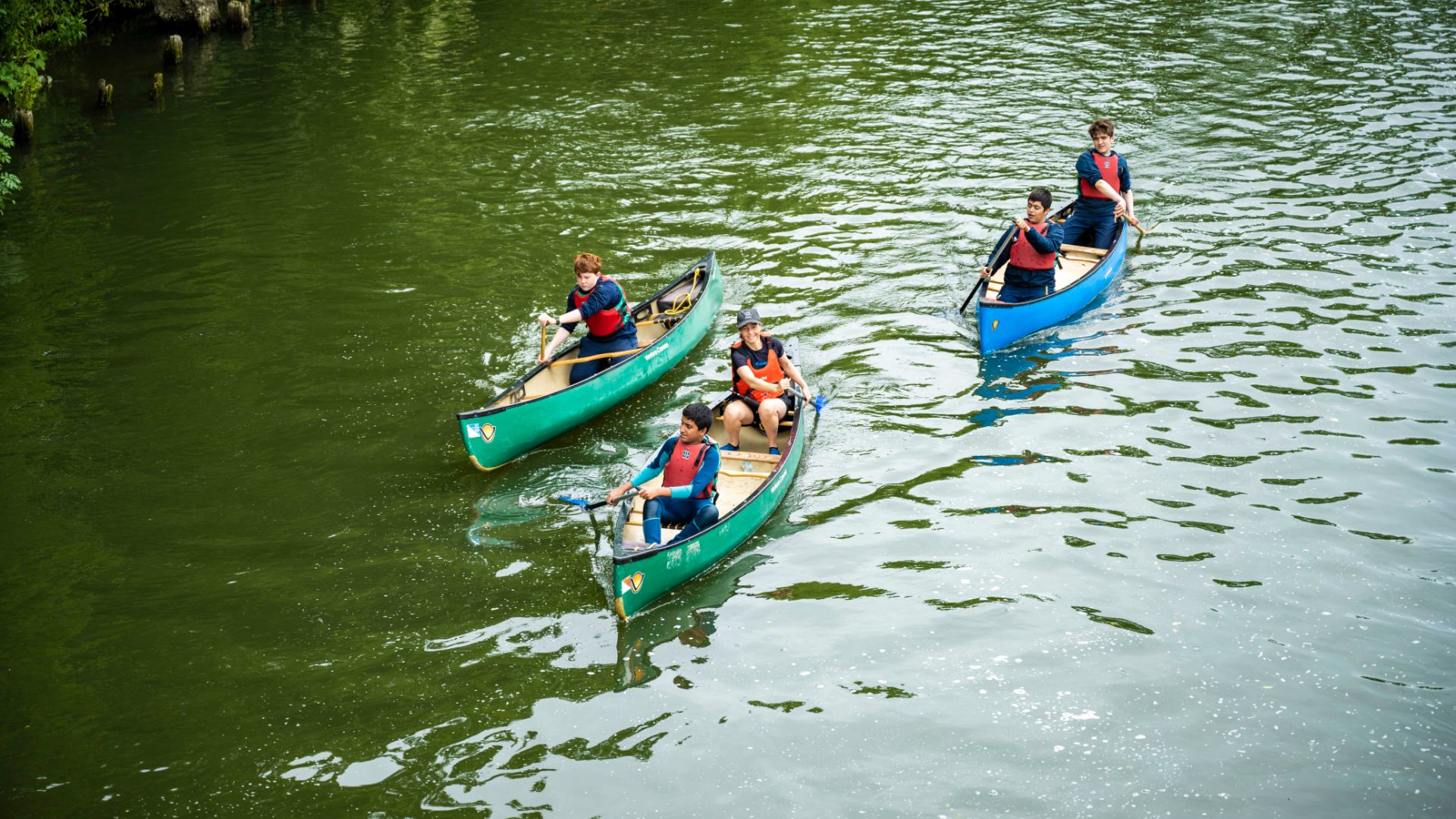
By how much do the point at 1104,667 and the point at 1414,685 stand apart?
95.7 inches

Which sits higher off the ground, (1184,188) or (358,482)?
(1184,188)

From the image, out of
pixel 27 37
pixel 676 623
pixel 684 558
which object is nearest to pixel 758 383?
pixel 684 558

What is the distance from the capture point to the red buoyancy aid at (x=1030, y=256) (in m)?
15.2

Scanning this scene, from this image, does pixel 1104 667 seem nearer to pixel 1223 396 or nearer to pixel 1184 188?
pixel 1223 396

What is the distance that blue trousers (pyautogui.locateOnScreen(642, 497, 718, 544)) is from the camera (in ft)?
35.0

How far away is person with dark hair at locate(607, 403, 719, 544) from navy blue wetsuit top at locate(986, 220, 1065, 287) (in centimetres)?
617

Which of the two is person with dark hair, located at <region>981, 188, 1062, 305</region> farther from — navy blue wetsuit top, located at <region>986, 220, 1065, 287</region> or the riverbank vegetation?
the riverbank vegetation

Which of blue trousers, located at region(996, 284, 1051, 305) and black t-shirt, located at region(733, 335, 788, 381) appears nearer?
black t-shirt, located at region(733, 335, 788, 381)

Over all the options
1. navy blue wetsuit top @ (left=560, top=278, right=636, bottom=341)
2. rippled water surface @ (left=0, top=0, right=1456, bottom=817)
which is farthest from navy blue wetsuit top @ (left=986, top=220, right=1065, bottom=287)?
navy blue wetsuit top @ (left=560, top=278, right=636, bottom=341)

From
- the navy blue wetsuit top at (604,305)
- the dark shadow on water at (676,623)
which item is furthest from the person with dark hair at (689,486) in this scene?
the navy blue wetsuit top at (604,305)

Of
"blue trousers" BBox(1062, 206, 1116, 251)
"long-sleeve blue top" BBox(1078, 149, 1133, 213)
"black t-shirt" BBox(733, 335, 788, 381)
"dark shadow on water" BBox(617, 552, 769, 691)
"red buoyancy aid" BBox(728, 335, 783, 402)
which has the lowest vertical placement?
"dark shadow on water" BBox(617, 552, 769, 691)

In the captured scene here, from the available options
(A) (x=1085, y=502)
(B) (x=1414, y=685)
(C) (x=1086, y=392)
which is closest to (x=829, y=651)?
(A) (x=1085, y=502)

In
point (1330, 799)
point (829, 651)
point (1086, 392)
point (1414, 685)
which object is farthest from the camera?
point (1086, 392)

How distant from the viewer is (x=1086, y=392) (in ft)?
45.4
